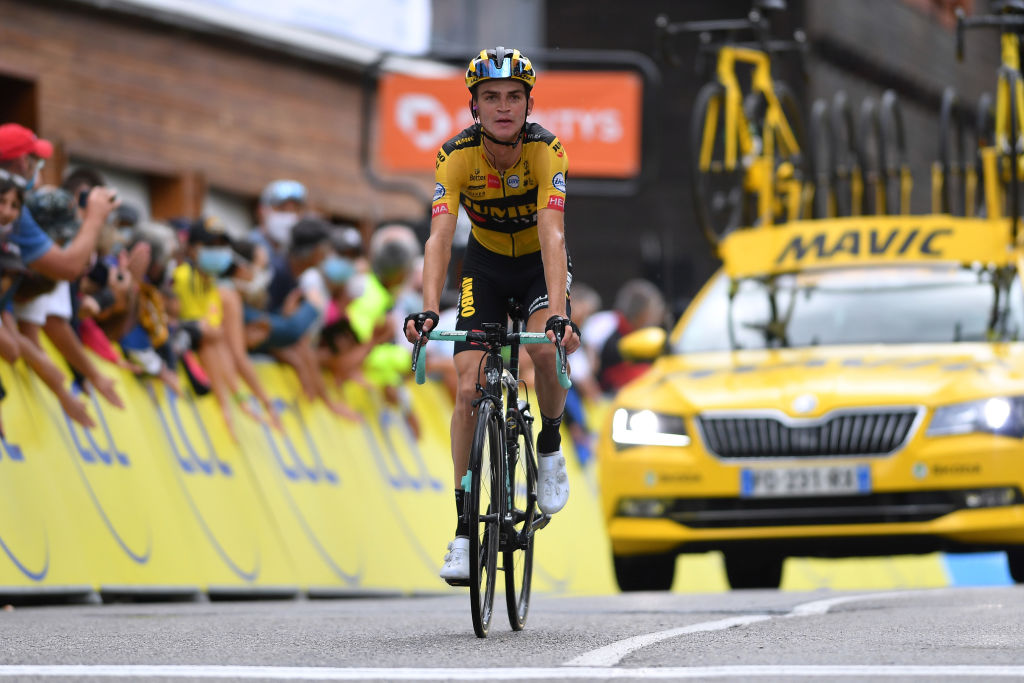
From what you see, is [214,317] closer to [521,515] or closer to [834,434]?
[834,434]

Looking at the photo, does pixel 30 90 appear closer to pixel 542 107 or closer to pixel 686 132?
pixel 542 107

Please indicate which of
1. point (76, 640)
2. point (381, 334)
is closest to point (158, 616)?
point (76, 640)

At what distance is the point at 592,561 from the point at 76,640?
355 inches

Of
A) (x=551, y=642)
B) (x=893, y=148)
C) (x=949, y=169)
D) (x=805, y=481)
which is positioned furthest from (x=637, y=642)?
(x=893, y=148)

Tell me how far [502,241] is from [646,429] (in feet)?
12.5

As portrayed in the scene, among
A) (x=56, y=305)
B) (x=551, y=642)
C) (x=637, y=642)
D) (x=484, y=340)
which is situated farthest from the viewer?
(x=56, y=305)

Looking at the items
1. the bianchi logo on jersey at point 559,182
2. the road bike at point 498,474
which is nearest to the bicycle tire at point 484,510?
the road bike at point 498,474

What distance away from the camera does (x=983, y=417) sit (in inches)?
483

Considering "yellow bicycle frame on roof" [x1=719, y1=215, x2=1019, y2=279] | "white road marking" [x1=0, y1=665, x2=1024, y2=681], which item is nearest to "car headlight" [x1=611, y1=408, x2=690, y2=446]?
"yellow bicycle frame on roof" [x1=719, y1=215, x2=1019, y2=279]

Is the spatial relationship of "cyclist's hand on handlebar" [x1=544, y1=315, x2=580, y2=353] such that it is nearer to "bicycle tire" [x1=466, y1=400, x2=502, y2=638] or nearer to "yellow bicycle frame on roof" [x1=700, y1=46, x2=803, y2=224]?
"bicycle tire" [x1=466, y1=400, x2=502, y2=638]

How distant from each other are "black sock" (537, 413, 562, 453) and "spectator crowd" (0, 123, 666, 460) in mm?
3209

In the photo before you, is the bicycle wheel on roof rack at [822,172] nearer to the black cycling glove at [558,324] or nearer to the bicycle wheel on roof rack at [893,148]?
the bicycle wheel on roof rack at [893,148]

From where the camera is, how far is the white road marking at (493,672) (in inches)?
270

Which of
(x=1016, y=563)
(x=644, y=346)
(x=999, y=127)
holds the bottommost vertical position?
(x=1016, y=563)
